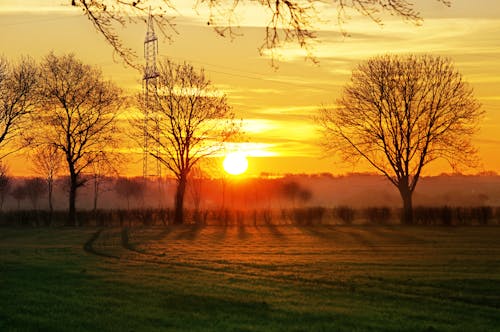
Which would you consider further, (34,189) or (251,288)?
(34,189)

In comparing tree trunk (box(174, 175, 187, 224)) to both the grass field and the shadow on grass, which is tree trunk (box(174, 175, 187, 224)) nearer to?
the grass field

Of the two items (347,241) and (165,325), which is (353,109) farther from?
(165,325)

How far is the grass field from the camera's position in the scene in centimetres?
1614

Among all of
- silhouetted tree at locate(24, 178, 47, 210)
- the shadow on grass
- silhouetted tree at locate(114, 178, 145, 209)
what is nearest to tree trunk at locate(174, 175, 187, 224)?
the shadow on grass

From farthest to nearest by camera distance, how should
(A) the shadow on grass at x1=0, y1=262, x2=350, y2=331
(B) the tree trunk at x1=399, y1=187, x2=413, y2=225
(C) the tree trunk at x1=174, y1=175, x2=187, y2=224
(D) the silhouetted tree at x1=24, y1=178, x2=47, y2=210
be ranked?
1. (D) the silhouetted tree at x1=24, y1=178, x2=47, y2=210
2. (C) the tree trunk at x1=174, y1=175, x2=187, y2=224
3. (B) the tree trunk at x1=399, y1=187, x2=413, y2=225
4. (A) the shadow on grass at x1=0, y1=262, x2=350, y2=331

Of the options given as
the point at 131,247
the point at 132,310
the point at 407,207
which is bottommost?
the point at 132,310

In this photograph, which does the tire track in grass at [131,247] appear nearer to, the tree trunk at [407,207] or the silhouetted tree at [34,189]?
the tree trunk at [407,207]

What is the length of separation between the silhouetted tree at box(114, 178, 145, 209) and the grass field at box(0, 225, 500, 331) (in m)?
132

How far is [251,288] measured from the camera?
21.7 meters

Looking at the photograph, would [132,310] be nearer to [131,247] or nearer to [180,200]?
[131,247]

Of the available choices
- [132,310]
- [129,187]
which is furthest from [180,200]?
[129,187]

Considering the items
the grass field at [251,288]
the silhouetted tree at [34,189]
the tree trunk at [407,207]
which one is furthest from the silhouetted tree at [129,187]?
the grass field at [251,288]

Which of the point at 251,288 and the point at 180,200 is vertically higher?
the point at 180,200

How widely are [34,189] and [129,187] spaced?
28710mm
